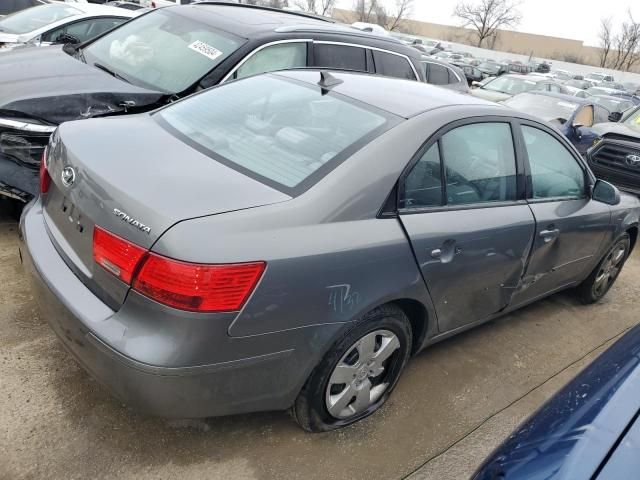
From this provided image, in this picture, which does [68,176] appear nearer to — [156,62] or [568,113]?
[156,62]

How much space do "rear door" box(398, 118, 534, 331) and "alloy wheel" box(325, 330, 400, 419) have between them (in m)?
0.35

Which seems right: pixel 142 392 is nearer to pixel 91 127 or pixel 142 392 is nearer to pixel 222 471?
pixel 222 471

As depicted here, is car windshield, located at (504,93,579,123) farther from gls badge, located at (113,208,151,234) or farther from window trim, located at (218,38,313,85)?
gls badge, located at (113,208,151,234)

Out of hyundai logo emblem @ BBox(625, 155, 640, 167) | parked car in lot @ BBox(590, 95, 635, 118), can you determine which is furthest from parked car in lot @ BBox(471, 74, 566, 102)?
hyundai logo emblem @ BBox(625, 155, 640, 167)

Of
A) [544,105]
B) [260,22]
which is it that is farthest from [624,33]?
[260,22]

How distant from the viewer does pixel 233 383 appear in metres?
2.09

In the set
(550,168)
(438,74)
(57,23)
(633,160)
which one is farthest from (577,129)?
(57,23)

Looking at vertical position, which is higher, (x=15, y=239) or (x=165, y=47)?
(x=165, y=47)

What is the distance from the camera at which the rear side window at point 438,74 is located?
7005mm

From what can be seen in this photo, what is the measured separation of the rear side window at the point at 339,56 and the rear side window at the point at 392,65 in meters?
0.18

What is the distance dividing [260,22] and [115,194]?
3.31 meters

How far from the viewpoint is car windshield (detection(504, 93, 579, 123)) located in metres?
9.16

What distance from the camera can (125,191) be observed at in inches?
82.5

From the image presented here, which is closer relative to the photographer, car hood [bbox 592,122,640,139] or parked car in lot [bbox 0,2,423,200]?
parked car in lot [bbox 0,2,423,200]
